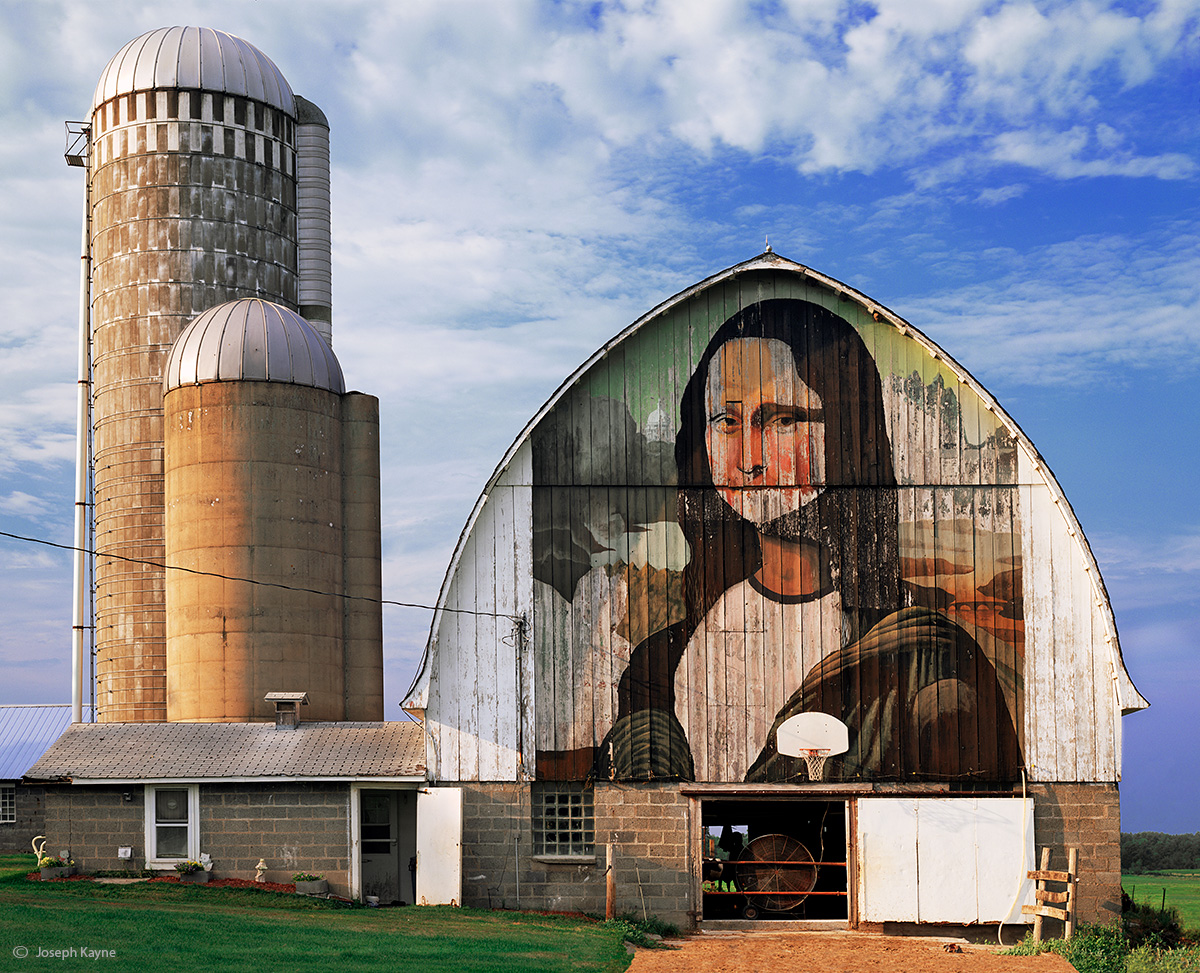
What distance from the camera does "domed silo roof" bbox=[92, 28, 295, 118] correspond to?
3672 cm

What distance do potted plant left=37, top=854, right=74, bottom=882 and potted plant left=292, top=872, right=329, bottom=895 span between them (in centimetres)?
392

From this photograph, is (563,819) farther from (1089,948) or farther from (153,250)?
(153,250)

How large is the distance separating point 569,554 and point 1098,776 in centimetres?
935

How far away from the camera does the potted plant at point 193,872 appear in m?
21.8

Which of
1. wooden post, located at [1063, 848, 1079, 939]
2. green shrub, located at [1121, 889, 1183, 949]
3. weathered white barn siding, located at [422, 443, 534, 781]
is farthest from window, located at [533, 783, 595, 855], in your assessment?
green shrub, located at [1121, 889, 1183, 949]

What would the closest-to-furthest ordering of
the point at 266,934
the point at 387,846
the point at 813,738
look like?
1. the point at 266,934
2. the point at 813,738
3. the point at 387,846

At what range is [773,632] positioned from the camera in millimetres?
21859

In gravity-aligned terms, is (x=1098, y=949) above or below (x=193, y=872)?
below

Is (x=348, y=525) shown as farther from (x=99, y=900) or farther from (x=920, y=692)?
(x=920, y=692)

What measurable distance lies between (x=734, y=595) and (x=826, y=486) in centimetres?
242

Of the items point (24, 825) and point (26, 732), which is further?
point (26, 732)

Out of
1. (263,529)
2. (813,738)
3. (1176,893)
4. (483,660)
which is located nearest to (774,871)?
(813,738)

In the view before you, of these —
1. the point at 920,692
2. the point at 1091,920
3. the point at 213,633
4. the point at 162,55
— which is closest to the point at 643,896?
the point at 920,692

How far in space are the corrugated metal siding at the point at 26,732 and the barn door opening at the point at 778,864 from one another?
2088 centimetres
